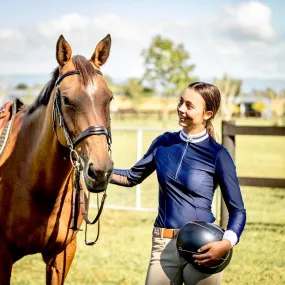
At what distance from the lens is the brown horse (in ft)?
9.45

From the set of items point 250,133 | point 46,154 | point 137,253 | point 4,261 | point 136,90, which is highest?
point 136,90

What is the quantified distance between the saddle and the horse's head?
A: 0.74 m

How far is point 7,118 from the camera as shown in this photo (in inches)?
156

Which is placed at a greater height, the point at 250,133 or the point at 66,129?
the point at 66,129

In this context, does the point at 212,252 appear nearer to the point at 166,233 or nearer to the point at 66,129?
the point at 166,233

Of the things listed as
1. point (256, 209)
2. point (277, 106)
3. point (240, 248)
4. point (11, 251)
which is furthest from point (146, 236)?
point (277, 106)

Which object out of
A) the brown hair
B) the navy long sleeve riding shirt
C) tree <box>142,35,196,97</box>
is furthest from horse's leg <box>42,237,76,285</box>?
tree <box>142,35,196,97</box>

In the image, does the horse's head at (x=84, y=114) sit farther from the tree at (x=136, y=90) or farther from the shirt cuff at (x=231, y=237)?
the tree at (x=136, y=90)

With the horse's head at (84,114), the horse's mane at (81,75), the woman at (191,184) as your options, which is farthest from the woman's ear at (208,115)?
the horse's mane at (81,75)

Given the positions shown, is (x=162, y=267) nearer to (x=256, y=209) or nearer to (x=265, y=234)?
(x=265, y=234)

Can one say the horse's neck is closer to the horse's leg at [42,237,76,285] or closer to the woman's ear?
the horse's leg at [42,237,76,285]

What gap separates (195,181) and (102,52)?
110 centimetres

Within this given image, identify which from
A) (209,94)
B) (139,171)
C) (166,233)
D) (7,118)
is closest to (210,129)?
(209,94)

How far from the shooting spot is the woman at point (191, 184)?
2701mm
